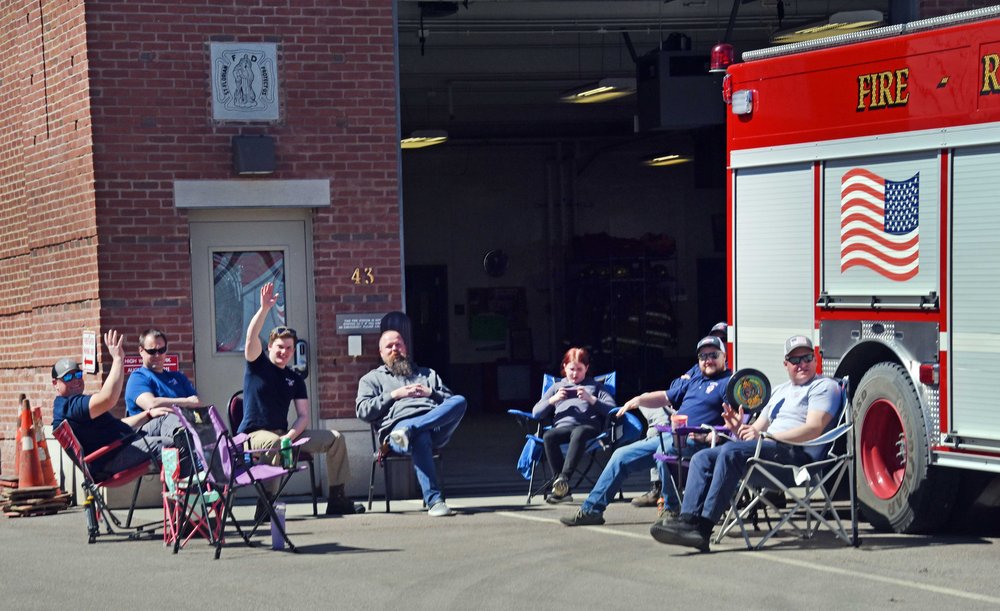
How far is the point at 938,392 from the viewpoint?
9.06m

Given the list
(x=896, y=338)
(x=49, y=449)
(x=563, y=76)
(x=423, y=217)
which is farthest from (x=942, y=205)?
(x=423, y=217)

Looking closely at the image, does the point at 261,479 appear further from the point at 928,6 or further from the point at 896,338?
the point at 928,6

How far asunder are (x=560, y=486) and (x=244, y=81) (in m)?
4.19

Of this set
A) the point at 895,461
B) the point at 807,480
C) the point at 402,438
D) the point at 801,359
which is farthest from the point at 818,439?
the point at 402,438

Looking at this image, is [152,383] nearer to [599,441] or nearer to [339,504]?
[339,504]

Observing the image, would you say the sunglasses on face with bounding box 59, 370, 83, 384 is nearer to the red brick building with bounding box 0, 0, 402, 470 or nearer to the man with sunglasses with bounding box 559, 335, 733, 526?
the red brick building with bounding box 0, 0, 402, 470

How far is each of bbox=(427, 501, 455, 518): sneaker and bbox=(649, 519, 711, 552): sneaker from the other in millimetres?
2289

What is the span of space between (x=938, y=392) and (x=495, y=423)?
38.4ft

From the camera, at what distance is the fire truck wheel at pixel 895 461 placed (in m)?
9.19

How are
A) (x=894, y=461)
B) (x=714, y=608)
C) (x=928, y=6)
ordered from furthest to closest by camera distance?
(x=928, y=6) → (x=894, y=461) → (x=714, y=608)

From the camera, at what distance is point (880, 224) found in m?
9.48

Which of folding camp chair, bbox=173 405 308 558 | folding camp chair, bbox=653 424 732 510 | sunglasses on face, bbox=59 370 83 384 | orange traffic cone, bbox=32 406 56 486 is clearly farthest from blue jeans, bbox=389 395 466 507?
orange traffic cone, bbox=32 406 56 486

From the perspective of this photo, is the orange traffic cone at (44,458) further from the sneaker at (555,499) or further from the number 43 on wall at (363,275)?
the sneaker at (555,499)

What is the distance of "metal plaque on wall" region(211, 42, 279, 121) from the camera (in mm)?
11891
